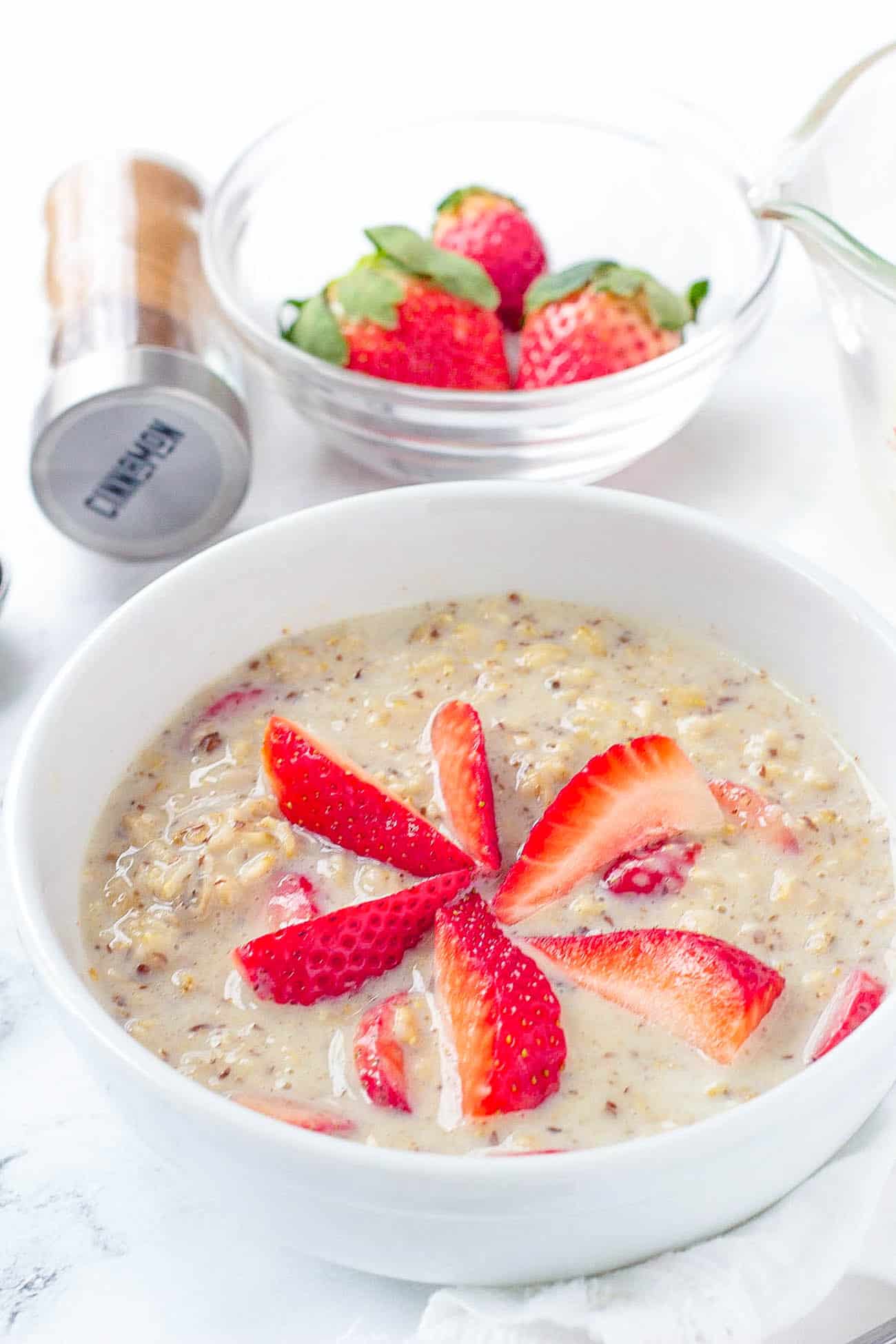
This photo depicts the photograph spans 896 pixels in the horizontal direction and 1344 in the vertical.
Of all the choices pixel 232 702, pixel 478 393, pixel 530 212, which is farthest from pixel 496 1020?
pixel 530 212

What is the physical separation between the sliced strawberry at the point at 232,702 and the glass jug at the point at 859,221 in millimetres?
681

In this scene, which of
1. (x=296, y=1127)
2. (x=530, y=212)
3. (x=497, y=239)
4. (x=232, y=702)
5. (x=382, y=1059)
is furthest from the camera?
(x=530, y=212)

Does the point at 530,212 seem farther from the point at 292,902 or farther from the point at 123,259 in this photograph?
the point at 292,902

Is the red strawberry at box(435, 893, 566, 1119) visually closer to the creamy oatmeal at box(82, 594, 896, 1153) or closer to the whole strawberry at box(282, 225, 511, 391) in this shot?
the creamy oatmeal at box(82, 594, 896, 1153)

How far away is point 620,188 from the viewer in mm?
2053

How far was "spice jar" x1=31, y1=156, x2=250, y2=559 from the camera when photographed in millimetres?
1682

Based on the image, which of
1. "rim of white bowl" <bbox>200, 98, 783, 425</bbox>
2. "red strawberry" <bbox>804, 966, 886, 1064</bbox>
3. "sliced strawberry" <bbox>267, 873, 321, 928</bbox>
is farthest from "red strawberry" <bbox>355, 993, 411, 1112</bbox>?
"rim of white bowl" <bbox>200, 98, 783, 425</bbox>

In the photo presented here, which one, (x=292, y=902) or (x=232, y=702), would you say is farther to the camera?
(x=232, y=702)

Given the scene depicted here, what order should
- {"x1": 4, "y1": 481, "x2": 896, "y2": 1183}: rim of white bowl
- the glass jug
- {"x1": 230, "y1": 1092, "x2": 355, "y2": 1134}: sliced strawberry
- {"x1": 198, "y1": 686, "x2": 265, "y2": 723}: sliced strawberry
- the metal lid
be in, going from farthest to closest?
the metal lid, the glass jug, {"x1": 198, "y1": 686, "x2": 265, "y2": 723}: sliced strawberry, {"x1": 230, "y1": 1092, "x2": 355, "y2": 1134}: sliced strawberry, {"x1": 4, "y1": 481, "x2": 896, "y2": 1183}: rim of white bowl

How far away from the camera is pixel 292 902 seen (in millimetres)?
1248

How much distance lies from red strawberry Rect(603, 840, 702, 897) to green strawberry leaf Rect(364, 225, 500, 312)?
755 millimetres

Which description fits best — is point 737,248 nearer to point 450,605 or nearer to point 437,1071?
point 450,605

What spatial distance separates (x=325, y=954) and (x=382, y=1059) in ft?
0.31

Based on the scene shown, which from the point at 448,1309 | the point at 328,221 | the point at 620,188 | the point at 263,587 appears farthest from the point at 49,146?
the point at 448,1309
